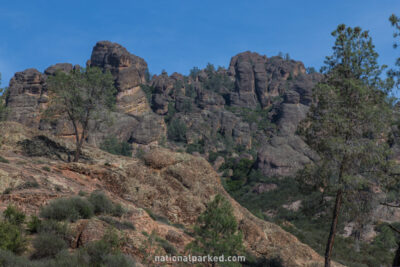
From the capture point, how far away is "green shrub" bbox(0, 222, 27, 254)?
8258 millimetres

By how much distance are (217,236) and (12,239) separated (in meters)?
7.28

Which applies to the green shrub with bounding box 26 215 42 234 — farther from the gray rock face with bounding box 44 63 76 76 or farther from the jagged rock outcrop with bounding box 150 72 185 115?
the gray rock face with bounding box 44 63 76 76

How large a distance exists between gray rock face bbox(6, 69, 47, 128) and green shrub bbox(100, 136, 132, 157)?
1826cm

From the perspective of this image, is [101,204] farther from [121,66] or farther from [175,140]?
[121,66]

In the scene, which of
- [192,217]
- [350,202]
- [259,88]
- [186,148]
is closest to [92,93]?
[192,217]

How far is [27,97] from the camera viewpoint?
272ft

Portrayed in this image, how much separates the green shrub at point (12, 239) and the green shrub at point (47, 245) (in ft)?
1.07

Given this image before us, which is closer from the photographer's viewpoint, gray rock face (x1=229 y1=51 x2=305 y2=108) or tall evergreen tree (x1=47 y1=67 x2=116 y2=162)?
tall evergreen tree (x1=47 y1=67 x2=116 y2=162)

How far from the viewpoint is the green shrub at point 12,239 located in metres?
8.26

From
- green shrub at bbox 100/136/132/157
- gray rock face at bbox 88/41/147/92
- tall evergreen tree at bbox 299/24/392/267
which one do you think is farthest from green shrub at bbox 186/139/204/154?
tall evergreen tree at bbox 299/24/392/267

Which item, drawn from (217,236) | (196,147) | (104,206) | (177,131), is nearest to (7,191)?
(104,206)

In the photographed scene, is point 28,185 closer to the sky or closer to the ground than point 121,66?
closer to the ground

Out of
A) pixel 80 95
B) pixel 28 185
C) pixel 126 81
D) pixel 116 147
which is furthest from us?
pixel 126 81

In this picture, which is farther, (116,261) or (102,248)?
(102,248)
